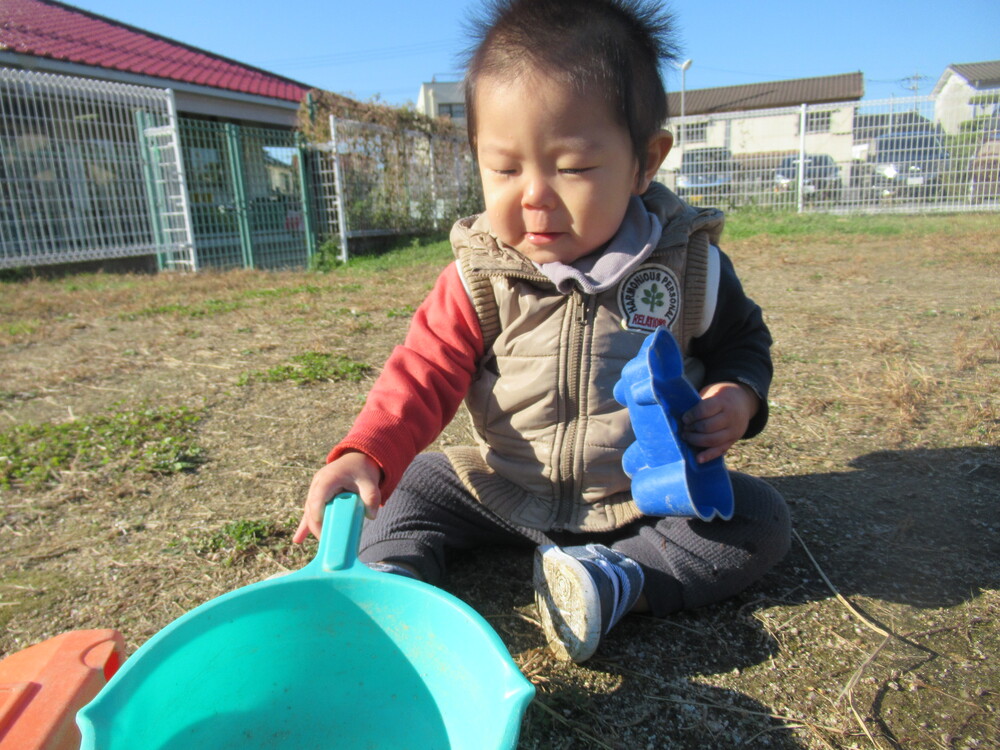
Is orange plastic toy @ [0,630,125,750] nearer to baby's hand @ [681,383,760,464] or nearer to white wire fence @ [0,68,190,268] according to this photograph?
baby's hand @ [681,383,760,464]

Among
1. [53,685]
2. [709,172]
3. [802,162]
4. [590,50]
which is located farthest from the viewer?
[709,172]

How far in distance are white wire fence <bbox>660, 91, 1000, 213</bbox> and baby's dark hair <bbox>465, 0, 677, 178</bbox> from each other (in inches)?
442

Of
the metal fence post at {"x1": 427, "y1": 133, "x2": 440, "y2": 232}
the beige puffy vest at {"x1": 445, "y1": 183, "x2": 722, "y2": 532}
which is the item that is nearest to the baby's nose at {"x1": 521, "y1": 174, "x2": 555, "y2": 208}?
the beige puffy vest at {"x1": 445, "y1": 183, "x2": 722, "y2": 532}

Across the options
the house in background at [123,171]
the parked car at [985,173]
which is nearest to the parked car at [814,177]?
the parked car at [985,173]

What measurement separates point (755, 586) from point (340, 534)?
83cm

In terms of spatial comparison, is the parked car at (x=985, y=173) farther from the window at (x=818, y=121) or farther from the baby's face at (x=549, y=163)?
the baby's face at (x=549, y=163)

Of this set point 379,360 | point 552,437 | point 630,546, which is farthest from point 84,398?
point 630,546

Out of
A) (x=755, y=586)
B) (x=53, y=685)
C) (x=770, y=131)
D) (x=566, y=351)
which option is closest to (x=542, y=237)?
(x=566, y=351)

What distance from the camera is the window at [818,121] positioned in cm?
1161

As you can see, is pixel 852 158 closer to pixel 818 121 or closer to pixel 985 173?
pixel 818 121

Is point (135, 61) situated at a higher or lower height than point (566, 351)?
higher

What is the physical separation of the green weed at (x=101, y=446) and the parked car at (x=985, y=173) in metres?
12.0

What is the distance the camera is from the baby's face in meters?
1.28

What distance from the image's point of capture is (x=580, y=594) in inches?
45.3
